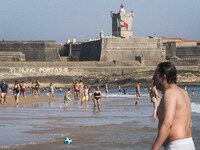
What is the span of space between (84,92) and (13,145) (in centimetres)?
1369

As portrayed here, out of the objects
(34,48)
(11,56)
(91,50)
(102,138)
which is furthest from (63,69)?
(102,138)

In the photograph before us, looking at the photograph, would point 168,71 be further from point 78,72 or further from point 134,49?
point 134,49

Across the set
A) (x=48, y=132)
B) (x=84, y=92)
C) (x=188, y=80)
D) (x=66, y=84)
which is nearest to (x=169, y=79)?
(x=48, y=132)

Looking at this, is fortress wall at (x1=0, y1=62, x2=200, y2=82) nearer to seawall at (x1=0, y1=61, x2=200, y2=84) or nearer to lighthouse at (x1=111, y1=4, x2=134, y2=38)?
seawall at (x1=0, y1=61, x2=200, y2=84)

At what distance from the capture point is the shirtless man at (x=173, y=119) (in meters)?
3.70

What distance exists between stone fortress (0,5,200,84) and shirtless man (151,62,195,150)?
2541 inches

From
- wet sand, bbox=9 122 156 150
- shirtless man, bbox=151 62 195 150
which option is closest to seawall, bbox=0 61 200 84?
wet sand, bbox=9 122 156 150

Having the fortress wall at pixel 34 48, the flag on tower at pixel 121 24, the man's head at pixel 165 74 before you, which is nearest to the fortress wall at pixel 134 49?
the fortress wall at pixel 34 48

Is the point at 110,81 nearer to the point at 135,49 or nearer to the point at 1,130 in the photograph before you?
the point at 135,49

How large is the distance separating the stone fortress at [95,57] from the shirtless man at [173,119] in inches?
2541

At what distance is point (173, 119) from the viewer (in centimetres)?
374

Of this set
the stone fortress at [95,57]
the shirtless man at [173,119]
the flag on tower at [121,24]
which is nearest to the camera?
the shirtless man at [173,119]

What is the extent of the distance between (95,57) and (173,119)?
2985 inches

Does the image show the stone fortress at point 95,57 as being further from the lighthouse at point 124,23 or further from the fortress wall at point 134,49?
the lighthouse at point 124,23
